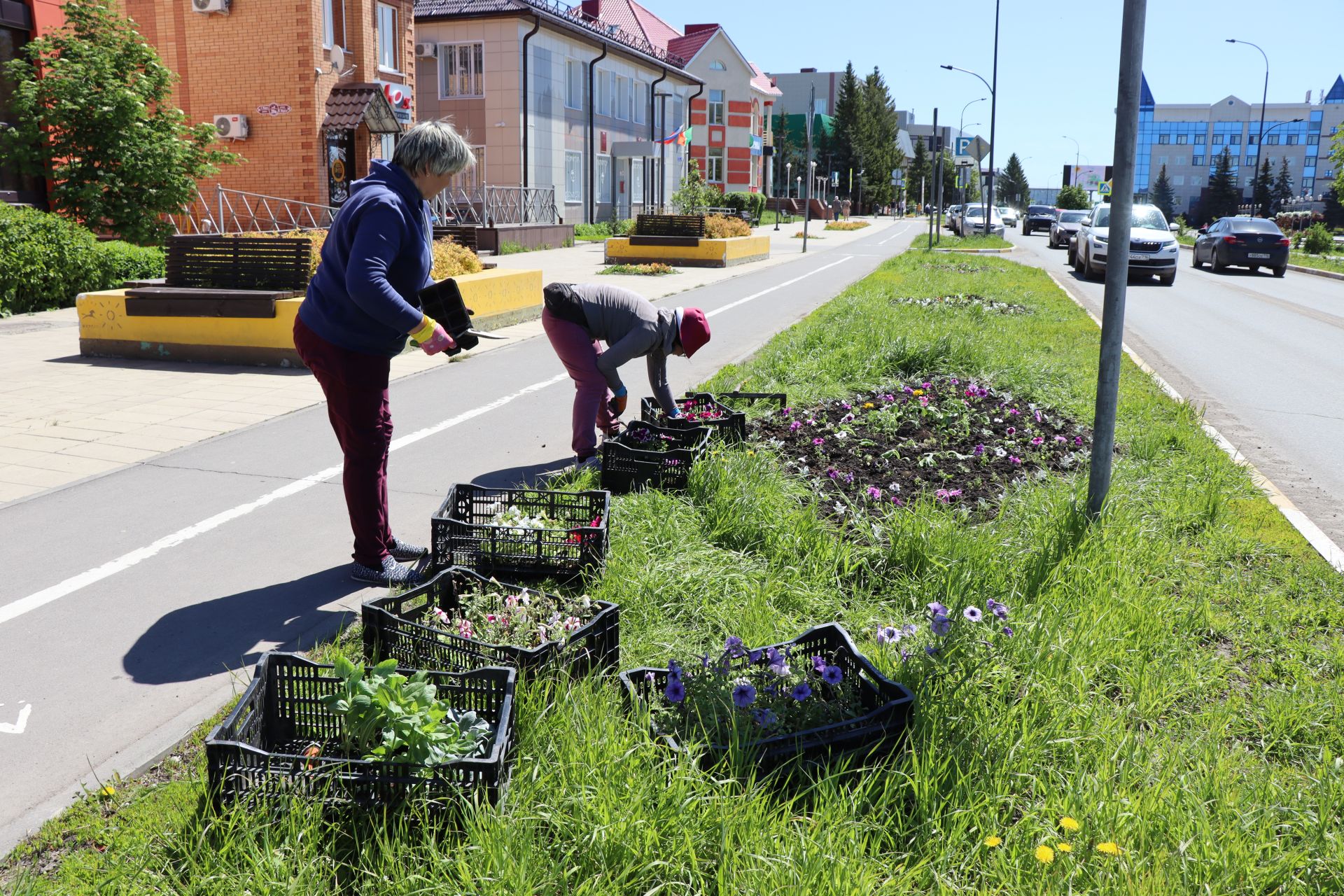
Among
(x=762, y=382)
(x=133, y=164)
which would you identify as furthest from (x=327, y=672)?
(x=133, y=164)

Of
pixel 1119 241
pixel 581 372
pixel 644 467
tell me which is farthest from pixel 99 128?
pixel 1119 241

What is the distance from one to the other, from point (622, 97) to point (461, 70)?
11.1m

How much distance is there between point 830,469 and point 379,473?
2.64m

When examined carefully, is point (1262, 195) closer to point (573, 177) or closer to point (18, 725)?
point (573, 177)

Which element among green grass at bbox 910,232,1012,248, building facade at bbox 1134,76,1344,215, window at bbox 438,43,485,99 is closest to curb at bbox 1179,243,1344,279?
green grass at bbox 910,232,1012,248

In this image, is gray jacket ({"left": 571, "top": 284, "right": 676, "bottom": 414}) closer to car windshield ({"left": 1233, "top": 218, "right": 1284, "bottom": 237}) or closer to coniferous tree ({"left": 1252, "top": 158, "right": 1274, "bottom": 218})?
car windshield ({"left": 1233, "top": 218, "right": 1284, "bottom": 237})

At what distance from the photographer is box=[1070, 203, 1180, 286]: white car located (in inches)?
926

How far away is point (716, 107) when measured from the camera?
73.2 metres

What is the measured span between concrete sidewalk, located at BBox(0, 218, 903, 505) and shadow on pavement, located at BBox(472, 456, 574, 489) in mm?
2429

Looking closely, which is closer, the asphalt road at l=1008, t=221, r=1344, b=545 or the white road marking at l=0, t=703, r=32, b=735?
the white road marking at l=0, t=703, r=32, b=735

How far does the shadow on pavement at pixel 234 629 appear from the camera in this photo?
391 centimetres

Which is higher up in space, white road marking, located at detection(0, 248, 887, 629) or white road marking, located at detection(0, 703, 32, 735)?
white road marking, located at detection(0, 248, 887, 629)

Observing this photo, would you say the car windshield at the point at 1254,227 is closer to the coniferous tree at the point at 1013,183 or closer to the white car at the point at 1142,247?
the white car at the point at 1142,247

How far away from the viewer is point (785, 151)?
103 m
